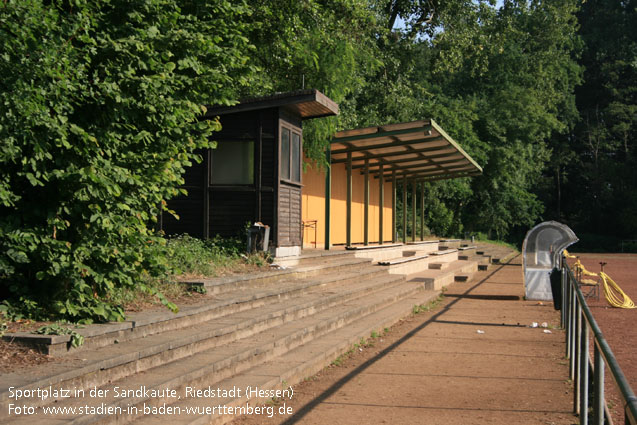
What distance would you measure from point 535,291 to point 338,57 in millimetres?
8137

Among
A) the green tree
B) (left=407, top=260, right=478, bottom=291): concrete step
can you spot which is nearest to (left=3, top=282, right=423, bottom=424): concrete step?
(left=407, top=260, right=478, bottom=291): concrete step

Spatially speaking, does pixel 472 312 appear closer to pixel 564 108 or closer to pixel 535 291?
pixel 535 291

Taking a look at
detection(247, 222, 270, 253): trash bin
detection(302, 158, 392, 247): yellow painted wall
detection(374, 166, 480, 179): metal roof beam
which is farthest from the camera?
detection(374, 166, 480, 179): metal roof beam

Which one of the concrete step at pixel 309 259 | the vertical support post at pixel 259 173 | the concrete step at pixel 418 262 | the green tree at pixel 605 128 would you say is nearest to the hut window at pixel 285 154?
the vertical support post at pixel 259 173

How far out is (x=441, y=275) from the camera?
69.4 ft

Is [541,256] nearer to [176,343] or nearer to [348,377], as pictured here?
[348,377]

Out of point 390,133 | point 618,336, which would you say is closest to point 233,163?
point 390,133

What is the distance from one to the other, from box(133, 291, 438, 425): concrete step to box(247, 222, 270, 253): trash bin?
8.48 ft

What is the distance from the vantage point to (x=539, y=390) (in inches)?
301

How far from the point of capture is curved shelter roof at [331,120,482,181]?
18344 mm

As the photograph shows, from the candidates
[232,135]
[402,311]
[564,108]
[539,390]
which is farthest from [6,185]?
[564,108]

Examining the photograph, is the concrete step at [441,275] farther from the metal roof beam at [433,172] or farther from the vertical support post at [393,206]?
the metal roof beam at [433,172]

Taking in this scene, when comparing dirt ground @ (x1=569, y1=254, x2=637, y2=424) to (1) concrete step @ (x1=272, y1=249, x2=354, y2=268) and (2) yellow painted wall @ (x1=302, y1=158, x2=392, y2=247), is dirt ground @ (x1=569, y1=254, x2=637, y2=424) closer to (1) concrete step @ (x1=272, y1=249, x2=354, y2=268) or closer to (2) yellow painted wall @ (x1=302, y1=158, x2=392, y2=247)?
(1) concrete step @ (x1=272, y1=249, x2=354, y2=268)

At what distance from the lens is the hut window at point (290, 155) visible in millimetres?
14094
